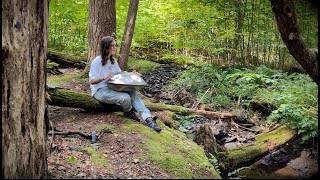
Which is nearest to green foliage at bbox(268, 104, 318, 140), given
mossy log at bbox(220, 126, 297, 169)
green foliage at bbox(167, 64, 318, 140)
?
green foliage at bbox(167, 64, 318, 140)

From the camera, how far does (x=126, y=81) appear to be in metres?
5.62

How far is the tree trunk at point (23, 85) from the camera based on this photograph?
9.57 feet

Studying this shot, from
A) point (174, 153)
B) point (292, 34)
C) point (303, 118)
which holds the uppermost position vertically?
point (292, 34)

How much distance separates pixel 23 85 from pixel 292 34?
127 inches

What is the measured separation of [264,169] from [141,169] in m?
2.53

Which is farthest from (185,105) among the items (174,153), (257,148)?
(174,153)

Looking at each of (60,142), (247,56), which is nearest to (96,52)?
→ (60,142)

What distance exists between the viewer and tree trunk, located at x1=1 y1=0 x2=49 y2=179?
2.92 metres

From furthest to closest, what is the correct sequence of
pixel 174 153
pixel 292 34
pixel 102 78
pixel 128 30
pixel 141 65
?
pixel 141 65 → pixel 128 30 → pixel 102 78 → pixel 174 153 → pixel 292 34

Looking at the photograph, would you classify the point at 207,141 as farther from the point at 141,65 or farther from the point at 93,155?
the point at 141,65

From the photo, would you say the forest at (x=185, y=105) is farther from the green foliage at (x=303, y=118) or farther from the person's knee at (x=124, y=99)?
the person's knee at (x=124, y=99)

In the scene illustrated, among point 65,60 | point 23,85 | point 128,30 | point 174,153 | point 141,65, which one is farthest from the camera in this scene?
point 141,65

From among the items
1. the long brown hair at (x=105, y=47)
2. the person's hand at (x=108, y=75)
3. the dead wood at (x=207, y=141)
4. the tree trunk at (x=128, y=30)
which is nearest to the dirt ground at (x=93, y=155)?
the person's hand at (x=108, y=75)

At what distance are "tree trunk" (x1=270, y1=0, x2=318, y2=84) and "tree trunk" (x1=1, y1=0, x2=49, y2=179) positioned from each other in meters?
2.71
